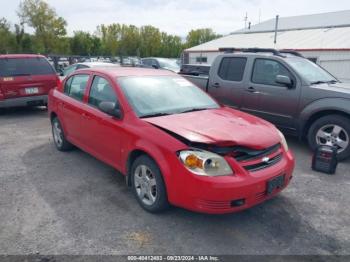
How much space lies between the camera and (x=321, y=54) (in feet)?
66.5

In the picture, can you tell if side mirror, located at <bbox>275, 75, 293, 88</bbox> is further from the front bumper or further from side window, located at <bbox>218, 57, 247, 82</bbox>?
the front bumper

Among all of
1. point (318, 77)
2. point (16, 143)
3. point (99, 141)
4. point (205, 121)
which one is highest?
point (318, 77)

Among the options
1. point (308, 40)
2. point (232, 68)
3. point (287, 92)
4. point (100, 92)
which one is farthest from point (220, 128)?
point (308, 40)

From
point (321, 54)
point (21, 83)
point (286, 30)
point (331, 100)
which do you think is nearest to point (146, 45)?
point (286, 30)

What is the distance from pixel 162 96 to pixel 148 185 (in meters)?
1.20

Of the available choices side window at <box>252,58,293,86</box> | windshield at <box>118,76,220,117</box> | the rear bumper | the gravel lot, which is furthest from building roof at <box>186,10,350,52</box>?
the gravel lot

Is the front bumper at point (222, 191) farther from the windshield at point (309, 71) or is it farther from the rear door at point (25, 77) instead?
the rear door at point (25, 77)

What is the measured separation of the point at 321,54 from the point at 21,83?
18571mm

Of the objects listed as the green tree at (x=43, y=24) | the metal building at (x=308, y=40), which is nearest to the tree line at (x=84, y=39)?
the green tree at (x=43, y=24)

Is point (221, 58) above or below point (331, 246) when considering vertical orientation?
above

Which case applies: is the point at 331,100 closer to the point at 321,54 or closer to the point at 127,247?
the point at 127,247

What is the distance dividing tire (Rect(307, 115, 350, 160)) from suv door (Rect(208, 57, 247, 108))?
1.61 m

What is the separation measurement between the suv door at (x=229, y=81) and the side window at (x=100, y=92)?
3094 millimetres

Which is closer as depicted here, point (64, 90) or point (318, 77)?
point (64, 90)
